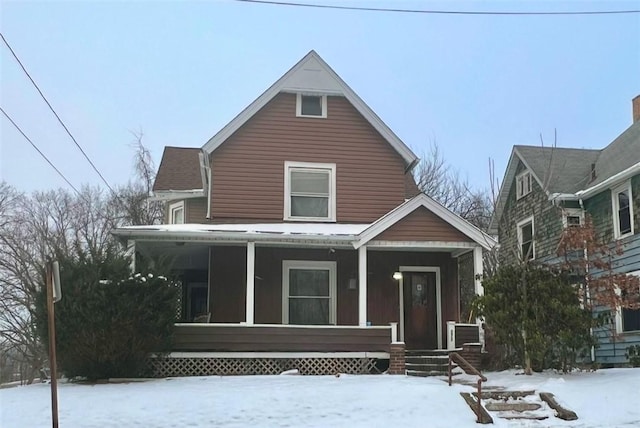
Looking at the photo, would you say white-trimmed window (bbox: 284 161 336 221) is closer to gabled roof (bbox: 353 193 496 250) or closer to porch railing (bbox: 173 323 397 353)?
gabled roof (bbox: 353 193 496 250)

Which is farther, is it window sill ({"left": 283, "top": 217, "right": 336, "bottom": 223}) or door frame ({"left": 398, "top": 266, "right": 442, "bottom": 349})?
window sill ({"left": 283, "top": 217, "right": 336, "bottom": 223})

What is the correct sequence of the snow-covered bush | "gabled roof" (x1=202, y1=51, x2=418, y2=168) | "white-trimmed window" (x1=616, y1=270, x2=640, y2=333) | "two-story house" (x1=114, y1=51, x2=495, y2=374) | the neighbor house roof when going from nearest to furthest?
the snow-covered bush < "two-story house" (x1=114, y1=51, x2=495, y2=374) < "white-trimmed window" (x1=616, y1=270, x2=640, y2=333) < "gabled roof" (x1=202, y1=51, x2=418, y2=168) < the neighbor house roof

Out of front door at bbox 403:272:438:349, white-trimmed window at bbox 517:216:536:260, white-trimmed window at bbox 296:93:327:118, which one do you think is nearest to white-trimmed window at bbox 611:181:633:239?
white-trimmed window at bbox 517:216:536:260

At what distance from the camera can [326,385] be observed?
40.5 feet

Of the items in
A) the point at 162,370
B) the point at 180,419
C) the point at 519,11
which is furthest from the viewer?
the point at 519,11

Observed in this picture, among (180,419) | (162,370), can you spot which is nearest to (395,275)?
(162,370)

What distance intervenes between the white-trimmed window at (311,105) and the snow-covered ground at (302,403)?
7.98 m

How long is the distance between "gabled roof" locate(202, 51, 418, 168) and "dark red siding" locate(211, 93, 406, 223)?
22 centimetres

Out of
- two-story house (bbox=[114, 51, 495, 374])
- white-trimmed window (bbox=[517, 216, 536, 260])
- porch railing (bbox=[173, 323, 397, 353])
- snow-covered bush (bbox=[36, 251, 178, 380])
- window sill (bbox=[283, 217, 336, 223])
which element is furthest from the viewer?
white-trimmed window (bbox=[517, 216, 536, 260])

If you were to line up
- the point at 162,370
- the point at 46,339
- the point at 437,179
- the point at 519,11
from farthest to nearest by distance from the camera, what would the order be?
the point at 437,179 < the point at 519,11 < the point at 162,370 < the point at 46,339

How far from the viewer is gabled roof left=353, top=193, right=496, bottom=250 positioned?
15.4 meters

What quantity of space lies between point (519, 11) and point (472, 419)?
10.8 meters

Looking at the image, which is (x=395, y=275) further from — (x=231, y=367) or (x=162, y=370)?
(x=162, y=370)

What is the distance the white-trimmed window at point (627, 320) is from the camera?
17672 mm
